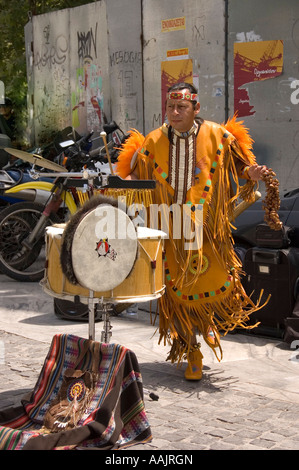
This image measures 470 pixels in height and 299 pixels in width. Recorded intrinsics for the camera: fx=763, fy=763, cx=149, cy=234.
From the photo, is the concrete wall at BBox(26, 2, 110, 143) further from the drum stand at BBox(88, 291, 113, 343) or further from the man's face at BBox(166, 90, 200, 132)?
the drum stand at BBox(88, 291, 113, 343)

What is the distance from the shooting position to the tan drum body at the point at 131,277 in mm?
4184

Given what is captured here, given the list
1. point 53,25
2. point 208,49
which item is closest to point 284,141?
point 208,49

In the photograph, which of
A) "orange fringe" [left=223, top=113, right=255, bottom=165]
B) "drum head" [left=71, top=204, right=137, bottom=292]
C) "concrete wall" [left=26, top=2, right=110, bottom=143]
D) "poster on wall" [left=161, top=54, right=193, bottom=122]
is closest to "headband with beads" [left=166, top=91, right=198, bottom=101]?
"orange fringe" [left=223, top=113, right=255, bottom=165]

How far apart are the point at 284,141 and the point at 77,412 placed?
7.28 m

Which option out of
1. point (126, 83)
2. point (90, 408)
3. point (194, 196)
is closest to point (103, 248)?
point (90, 408)

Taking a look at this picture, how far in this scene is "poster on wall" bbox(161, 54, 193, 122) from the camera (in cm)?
1166

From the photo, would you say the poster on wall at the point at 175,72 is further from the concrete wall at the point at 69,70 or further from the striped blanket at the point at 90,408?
the striped blanket at the point at 90,408

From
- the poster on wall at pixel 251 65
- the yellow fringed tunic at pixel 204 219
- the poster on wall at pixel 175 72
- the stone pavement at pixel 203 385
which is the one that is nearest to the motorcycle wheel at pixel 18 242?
the stone pavement at pixel 203 385

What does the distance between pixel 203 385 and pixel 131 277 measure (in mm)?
1140

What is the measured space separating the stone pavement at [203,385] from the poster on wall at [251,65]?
16.0ft

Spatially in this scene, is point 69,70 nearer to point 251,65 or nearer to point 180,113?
point 251,65

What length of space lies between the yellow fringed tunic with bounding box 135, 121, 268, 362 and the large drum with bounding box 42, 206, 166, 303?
68cm
